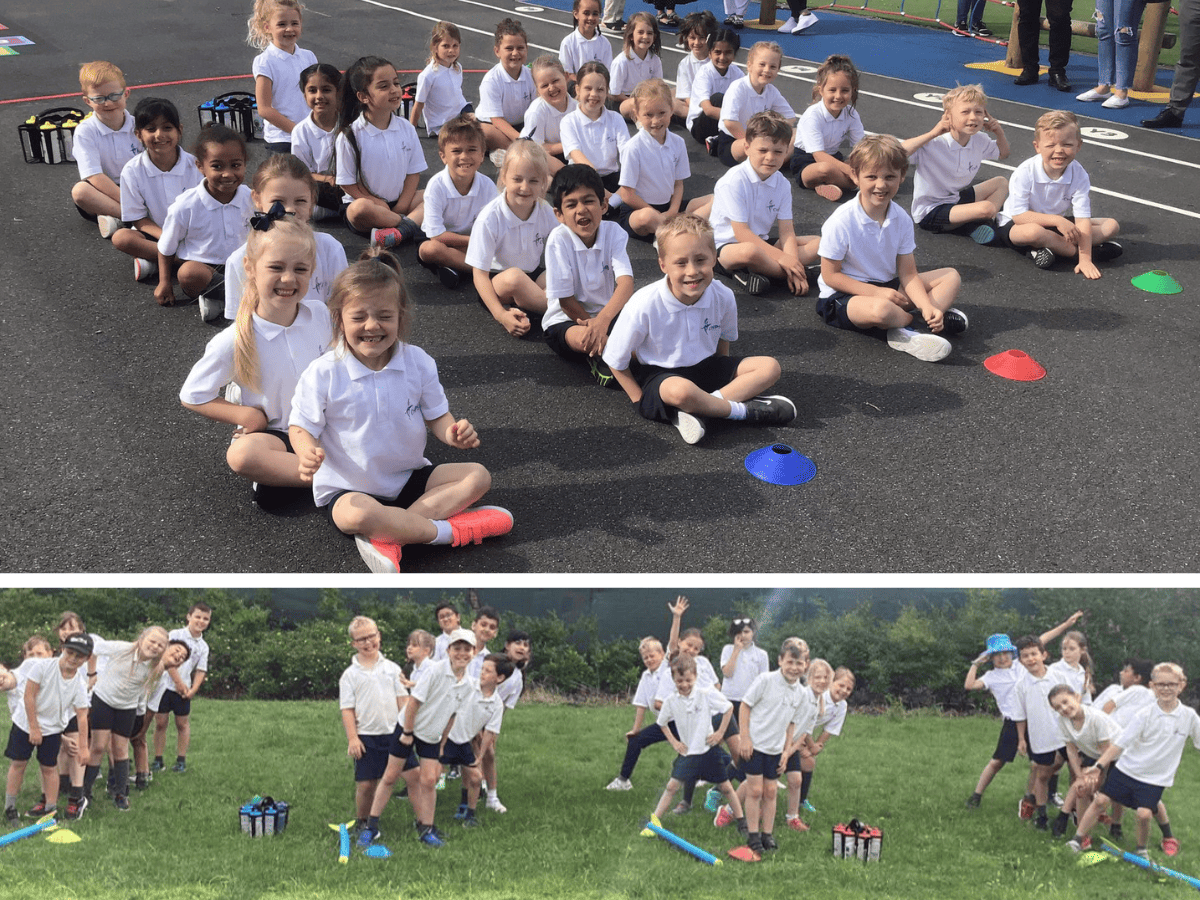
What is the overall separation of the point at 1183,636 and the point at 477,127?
3820 millimetres

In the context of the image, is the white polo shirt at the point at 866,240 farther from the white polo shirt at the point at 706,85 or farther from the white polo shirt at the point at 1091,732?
the white polo shirt at the point at 706,85

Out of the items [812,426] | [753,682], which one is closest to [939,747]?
[753,682]

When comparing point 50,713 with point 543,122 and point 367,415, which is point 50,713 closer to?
point 367,415

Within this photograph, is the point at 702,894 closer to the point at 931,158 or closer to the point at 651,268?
the point at 651,268

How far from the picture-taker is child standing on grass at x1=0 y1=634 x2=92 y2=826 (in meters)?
3.14

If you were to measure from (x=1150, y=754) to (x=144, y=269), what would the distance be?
476cm

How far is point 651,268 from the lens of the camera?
6355 millimetres

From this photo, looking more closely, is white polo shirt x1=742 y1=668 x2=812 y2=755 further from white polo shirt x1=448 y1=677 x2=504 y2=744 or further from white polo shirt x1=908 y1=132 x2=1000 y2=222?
white polo shirt x1=908 y1=132 x2=1000 y2=222

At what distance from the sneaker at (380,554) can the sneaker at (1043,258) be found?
405cm

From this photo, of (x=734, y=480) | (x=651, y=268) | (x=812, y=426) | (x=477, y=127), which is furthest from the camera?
(x=651, y=268)

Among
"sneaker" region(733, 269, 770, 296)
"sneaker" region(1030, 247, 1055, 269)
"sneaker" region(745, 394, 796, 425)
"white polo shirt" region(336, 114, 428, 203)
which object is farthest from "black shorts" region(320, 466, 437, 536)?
"sneaker" region(1030, 247, 1055, 269)

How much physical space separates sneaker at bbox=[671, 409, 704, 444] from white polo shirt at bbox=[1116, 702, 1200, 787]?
1.79 m

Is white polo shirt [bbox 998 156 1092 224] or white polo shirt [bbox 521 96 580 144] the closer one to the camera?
white polo shirt [bbox 998 156 1092 224]

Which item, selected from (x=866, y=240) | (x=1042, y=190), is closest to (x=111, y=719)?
(x=866, y=240)
